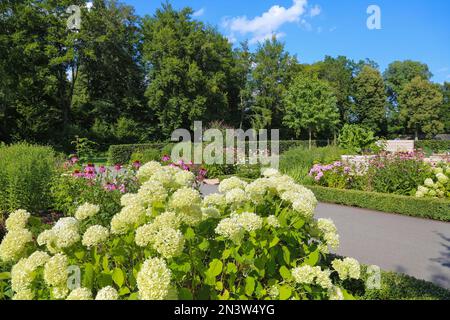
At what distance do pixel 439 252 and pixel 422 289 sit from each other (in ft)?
7.07

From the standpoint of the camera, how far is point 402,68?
46.7 m

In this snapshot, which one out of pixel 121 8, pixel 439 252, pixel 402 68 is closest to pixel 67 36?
pixel 121 8

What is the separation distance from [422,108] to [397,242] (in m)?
39.2

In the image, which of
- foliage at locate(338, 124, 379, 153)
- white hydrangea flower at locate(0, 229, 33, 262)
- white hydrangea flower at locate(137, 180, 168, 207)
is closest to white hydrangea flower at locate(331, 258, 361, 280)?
white hydrangea flower at locate(137, 180, 168, 207)

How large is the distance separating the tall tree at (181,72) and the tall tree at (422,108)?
75.4 feet

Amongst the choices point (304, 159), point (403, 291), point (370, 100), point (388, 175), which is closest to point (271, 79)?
point (370, 100)

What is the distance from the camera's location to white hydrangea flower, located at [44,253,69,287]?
1619mm

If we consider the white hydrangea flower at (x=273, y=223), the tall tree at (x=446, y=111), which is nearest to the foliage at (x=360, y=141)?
the white hydrangea flower at (x=273, y=223)

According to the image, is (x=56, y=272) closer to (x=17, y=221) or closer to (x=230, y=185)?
(x=17, y=221)

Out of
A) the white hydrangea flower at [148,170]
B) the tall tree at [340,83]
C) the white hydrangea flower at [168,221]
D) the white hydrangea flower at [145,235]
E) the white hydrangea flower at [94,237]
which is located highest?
the tall tree at [340,83]

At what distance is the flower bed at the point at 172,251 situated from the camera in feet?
5.48

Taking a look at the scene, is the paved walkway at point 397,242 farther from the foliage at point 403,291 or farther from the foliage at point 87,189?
the foliage at point 87,189

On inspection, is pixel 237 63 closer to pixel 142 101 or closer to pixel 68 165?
pixel 142 101

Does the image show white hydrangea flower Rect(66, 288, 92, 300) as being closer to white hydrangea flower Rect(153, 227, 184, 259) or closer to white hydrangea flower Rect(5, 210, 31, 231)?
white hydrangea flower Rect(153, 227, 184, 259)
